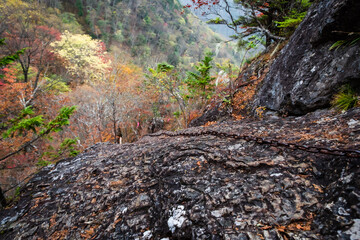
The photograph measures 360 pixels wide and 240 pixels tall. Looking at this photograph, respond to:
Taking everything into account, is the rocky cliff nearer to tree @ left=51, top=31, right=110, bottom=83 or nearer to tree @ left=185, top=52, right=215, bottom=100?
tree @ left=185, top=52, right=215, bottom=100

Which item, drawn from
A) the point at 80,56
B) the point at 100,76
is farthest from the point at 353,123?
the point at 80,56

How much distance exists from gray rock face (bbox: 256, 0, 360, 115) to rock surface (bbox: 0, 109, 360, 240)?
1.71ft

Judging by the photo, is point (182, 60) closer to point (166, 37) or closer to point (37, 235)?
point (166, 37)

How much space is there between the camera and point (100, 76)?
15.1 m

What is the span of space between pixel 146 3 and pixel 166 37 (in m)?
10.3

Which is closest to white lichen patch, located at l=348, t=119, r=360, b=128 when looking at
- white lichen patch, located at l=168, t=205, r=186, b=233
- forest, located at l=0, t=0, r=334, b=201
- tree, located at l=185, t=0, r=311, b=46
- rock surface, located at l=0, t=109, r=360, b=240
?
rock surface, located at l=0, t=109, r=360, b=240

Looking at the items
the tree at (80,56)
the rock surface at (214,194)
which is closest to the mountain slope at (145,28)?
the tree at (80,56)

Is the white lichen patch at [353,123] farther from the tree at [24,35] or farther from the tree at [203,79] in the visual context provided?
the tree at [24,35]

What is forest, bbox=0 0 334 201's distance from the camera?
5801 millimetres

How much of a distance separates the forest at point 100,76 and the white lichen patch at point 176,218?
307 cm

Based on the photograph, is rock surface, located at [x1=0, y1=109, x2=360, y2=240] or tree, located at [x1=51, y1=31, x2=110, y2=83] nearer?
rock surface, located at [x1=0, y1=109, x2=360, y2=240]

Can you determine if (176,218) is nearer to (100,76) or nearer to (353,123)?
(353,123)

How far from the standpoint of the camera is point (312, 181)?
1503mm

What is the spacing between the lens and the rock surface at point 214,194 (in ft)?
4.14
